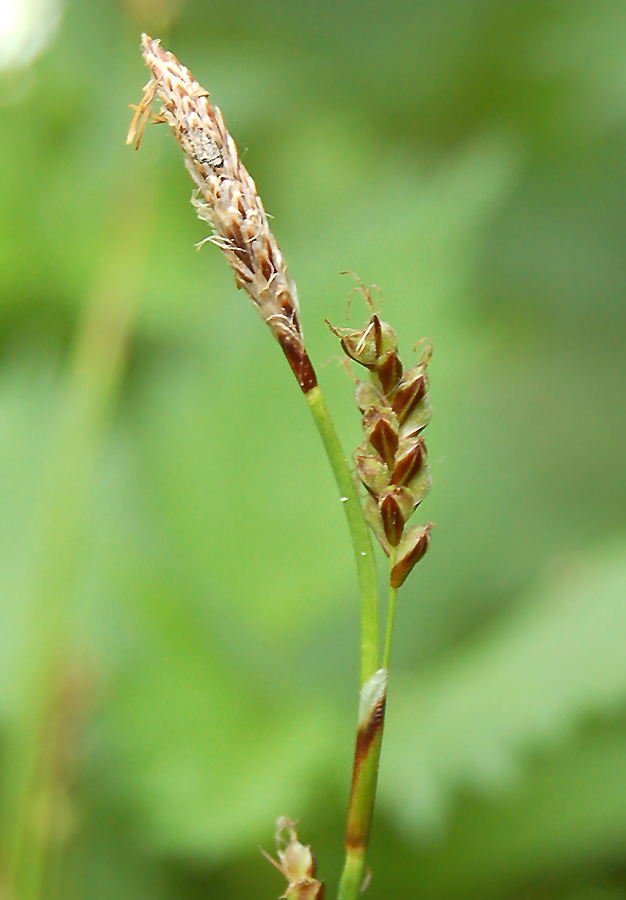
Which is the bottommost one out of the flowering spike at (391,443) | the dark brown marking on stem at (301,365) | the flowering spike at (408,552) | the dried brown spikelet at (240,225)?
the flowering spike at (408,552)

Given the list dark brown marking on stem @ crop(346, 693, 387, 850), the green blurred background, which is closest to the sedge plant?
dark brown marking on stem @ crop(346, 693, 387, 850)

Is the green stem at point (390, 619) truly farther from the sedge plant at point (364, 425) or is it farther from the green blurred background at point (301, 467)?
the green blurred background at point (301, 467)

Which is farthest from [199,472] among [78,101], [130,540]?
[78,101]

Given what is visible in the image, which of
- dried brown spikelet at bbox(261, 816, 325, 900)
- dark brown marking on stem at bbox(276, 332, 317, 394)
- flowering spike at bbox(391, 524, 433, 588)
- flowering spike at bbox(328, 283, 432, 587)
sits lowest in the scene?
dried brown spikelet at bbox(261, 816, 325, 900)

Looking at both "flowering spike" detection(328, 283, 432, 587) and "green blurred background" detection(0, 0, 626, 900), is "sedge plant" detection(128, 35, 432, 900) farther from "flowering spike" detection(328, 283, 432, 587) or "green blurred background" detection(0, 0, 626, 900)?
"green blurred background" detection(0, 0, 626, 900)

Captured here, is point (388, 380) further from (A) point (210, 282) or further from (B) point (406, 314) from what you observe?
(A) point (210, 282)

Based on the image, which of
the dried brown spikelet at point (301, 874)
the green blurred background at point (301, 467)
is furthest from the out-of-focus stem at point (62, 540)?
the dried brown spikelet at point (301, 874)

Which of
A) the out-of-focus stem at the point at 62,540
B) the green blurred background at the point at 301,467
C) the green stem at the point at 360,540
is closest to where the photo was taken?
the green stem at the point at 360,540

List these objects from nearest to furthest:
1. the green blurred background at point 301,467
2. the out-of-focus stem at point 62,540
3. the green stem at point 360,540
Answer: the green stem at point 360,540 < the out-of-focus stem at point 62,540 < the green blurred background at point 301,467
